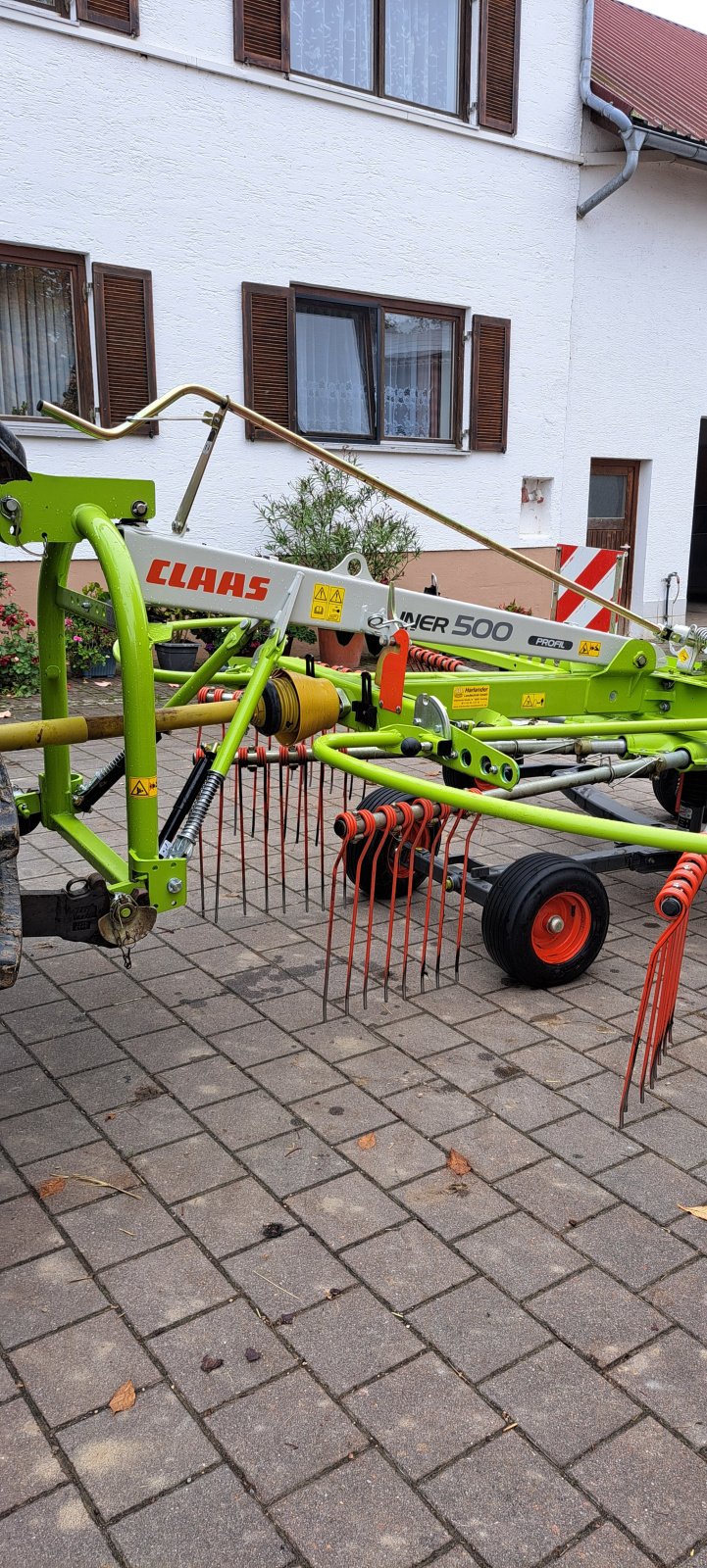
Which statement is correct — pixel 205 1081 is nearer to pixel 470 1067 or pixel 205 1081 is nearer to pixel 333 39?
pixel 470 1067

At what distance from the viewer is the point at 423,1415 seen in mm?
2186

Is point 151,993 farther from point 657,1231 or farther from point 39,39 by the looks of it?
point 39,39

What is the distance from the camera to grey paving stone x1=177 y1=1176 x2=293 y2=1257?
268 cm

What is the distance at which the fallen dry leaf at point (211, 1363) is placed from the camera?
2291mm

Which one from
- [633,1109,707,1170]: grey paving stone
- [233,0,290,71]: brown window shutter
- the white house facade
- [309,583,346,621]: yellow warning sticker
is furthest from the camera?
[233,0,290,71]: brown window shutter

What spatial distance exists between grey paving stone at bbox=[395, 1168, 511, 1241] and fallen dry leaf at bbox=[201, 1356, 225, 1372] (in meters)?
0.64

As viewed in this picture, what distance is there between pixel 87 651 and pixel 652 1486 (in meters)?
7.94

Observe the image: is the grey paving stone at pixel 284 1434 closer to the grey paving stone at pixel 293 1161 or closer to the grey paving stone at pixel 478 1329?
the grey paving stone at pixel 478 1329

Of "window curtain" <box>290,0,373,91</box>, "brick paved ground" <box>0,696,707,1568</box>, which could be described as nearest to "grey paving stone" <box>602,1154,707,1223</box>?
"brick paved ground" <box>0,696,707,1568</box>

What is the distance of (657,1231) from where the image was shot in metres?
2.75

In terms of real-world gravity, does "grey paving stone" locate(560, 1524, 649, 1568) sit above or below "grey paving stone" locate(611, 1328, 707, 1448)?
below

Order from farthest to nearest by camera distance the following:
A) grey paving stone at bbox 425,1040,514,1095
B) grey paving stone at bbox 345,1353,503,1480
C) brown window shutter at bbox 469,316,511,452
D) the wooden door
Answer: the wooden door → brown window shutter at bbox 469,316,511,452 → grey paving stone at bbox 425,1040,514,1095 → grey paving stone at bbox 345,1353,503,1480

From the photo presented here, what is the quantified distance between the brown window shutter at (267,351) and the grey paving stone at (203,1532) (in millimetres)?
9089

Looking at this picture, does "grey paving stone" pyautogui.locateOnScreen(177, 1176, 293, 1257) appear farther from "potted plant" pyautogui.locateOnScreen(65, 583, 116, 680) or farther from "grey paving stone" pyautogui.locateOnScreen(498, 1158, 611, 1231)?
"potted plant" pyautogui.locateOnScreen(65, 583, 116, 680)
